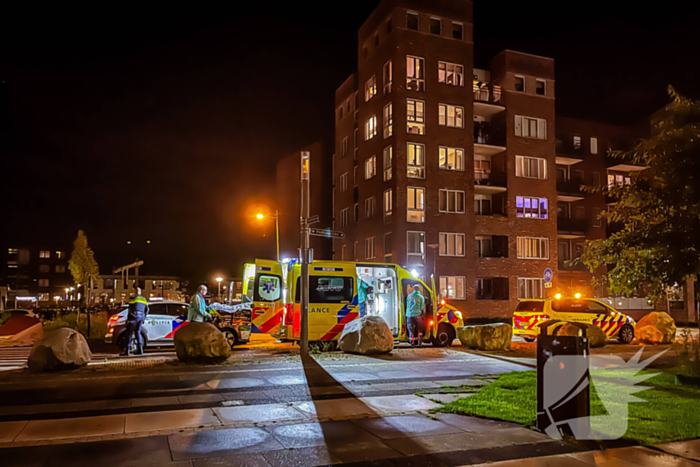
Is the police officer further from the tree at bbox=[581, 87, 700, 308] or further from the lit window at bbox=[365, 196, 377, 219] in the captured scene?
the lit window at bbox=[365, 196, 377, 219]

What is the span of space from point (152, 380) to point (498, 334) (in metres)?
9.76

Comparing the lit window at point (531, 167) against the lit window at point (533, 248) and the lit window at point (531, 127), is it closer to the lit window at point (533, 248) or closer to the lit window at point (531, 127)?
the lit window at point (531, 127)

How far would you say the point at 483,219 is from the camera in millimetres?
36812

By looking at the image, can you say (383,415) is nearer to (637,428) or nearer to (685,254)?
(637,428)

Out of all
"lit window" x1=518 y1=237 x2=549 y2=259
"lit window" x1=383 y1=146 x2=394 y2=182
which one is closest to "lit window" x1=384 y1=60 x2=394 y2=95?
"lit window" x1=383 y1=146 x2=394 y2=182

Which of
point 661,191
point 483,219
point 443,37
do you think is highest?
point 443,37

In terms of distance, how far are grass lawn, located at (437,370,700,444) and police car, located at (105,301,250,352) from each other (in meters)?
8.77

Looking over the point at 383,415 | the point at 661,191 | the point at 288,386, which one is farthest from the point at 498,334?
the point at 383,415

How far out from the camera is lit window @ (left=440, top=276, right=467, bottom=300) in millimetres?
35000

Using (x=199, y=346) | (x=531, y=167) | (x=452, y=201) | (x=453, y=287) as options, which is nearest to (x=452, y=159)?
(x=452, y=201)

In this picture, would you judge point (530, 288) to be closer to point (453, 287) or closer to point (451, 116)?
point (453, 287)

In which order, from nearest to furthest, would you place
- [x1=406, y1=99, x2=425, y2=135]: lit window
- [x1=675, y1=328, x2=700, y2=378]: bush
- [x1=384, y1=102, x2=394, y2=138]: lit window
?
[x1=675, y1=328, x2=700, y2=378]: bush, [x1=384, y1=102, x2=394, y2=138]: lit window, [x1=406, y1=99, x2=425, y2=135]: lit window

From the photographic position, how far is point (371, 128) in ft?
121

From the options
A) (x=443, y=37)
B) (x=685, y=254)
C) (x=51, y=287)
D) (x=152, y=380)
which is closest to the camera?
(x=685, y=254)
